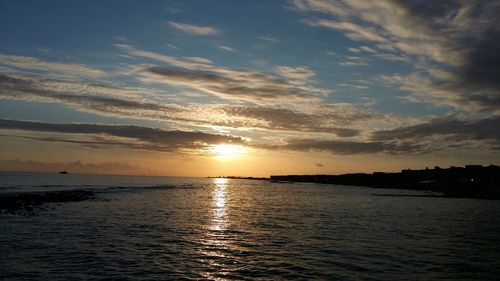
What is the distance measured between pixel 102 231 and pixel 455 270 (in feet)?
103

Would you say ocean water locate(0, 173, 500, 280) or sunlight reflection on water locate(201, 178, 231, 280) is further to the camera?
sunlight reflection on water locate(201, 178, 231, 280)

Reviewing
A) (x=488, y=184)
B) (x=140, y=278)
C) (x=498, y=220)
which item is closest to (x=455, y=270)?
(x=140, y=278)

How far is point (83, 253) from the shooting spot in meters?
29.8

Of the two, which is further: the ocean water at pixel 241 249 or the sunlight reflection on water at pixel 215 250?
the sunlight reflection on water at pixel 215 250

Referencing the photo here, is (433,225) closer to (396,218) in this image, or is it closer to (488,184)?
(396,218)

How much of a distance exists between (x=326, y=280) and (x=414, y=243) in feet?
55.7

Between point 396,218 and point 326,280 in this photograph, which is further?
point 396,218

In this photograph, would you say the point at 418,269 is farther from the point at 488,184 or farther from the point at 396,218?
the point at 488,184

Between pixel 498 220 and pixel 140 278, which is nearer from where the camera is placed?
pixel 140 278

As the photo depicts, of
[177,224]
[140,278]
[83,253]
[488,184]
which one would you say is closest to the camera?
[140,278]

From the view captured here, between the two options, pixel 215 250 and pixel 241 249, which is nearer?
pixel 215 250

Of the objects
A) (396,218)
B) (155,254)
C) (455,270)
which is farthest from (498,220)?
(155,254)

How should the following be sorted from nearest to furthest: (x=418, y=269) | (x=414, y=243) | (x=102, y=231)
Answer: (x=418, y=269) → (x=414, y=243) → (x=102, y=231)

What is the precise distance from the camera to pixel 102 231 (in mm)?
41406
